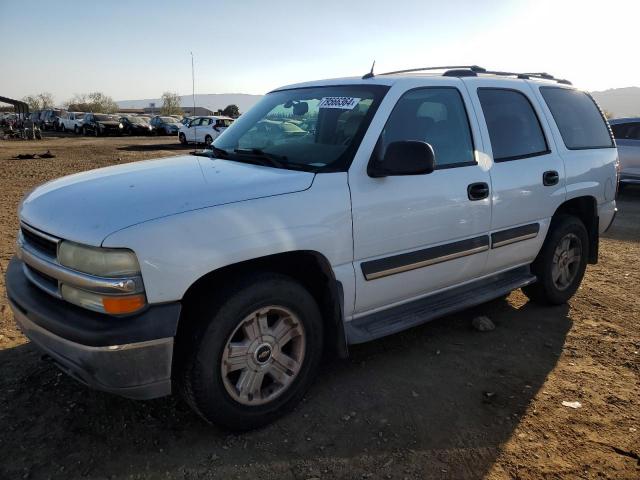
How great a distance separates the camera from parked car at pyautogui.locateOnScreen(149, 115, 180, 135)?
1439 inches

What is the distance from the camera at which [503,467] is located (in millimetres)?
2514

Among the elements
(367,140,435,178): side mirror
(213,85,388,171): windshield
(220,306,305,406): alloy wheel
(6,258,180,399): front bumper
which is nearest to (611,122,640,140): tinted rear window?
(213,85,388,171): windshield

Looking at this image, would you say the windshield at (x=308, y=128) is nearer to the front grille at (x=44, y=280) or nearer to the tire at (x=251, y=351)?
the tire at (x=251, y=351)

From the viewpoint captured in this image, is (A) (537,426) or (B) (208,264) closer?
(B) (208,264)

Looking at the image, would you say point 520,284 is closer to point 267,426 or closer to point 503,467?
point 503,467

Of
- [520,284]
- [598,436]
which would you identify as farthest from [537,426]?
[520,284]

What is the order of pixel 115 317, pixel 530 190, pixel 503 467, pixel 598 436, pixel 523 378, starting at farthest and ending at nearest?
pixel 530 190 < pixel 523 378 < pixel 598 436 < pixel 503 467 < pixel 115 317

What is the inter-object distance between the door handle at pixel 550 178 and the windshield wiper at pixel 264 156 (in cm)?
218

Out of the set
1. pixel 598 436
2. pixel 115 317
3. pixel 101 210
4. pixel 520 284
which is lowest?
pixel 598 436

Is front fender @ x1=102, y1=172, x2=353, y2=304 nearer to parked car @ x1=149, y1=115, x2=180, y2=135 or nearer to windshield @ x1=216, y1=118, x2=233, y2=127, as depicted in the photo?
windshield @ x1=216, y1=118, x2=233, y2=127

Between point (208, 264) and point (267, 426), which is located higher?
point (208, 264)

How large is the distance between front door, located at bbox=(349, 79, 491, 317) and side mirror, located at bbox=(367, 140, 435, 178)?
0.07 metres

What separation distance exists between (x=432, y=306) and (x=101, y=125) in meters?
37.1

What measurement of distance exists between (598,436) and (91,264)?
2.78m
